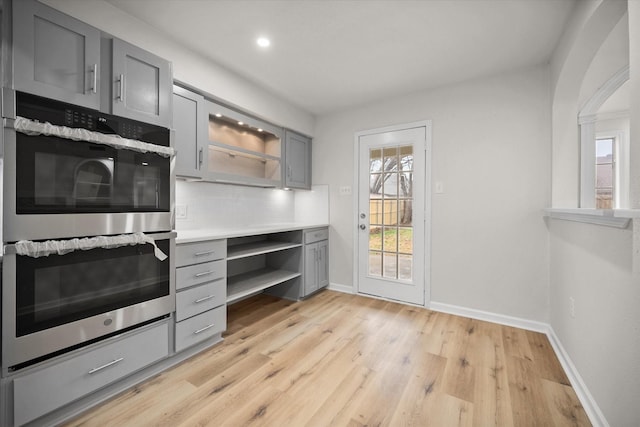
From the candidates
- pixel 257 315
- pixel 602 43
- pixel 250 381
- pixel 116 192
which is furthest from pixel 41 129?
pixel 602 43

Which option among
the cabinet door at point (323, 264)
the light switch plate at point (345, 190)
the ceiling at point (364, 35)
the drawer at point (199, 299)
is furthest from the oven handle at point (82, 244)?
the light switch plate at point (345, 190)

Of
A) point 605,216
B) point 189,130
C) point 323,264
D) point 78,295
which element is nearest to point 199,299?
point 78,295

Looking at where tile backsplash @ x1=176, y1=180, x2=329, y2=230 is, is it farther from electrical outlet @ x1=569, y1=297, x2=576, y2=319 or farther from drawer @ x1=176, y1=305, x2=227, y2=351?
electrical outlet @ x1=569, y1=297, x2=576, y2=319

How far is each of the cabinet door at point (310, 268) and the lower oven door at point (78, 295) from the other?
1636 millimetres

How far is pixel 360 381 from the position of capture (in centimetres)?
176

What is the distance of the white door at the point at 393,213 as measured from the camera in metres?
3.05

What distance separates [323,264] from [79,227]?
2608 millimetres

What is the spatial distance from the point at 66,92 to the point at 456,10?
238cm

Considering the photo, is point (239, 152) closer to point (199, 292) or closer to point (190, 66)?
point (190, 66)

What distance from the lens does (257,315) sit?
9.24 ft

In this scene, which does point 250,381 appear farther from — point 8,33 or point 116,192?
point 8,33

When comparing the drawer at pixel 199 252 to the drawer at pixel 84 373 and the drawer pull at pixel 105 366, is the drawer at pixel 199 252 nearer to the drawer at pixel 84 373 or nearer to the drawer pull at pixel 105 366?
the drawer at pixel 84 373

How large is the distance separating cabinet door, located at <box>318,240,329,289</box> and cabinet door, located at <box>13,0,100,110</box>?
2624mm

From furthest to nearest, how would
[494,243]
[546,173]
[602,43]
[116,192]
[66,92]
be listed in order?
1. [494,243]
2. [546,173]
3. [602,43]
4. [116,192]
5. [66,92]
